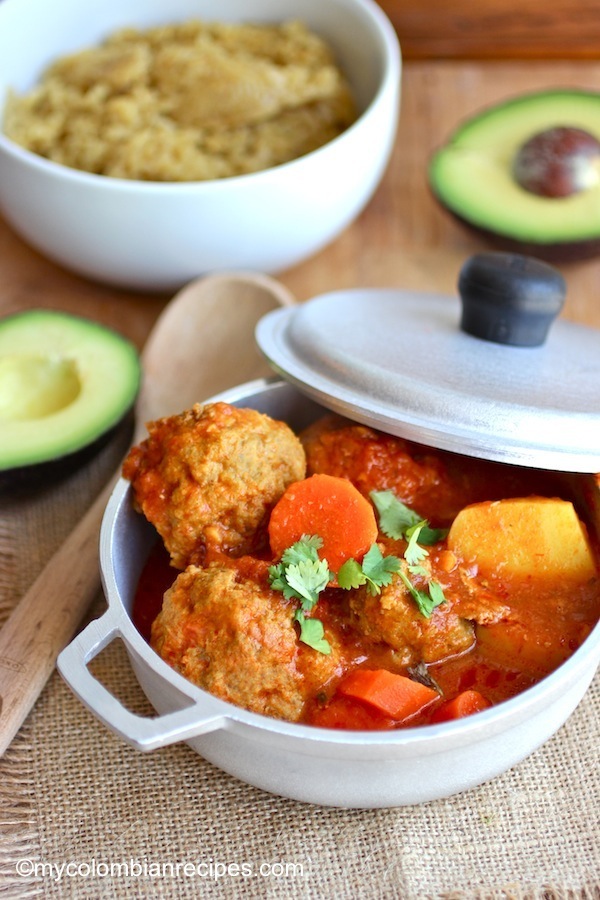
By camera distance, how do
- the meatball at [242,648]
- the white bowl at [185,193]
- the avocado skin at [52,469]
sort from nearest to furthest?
the meatball at [242,648] → the avocado skin at [52,469] → the white bowl at [185,193]

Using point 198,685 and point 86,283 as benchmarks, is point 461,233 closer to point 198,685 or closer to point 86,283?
point 86,283

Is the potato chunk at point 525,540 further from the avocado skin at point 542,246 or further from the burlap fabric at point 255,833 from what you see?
the avocado skin at point 542,246

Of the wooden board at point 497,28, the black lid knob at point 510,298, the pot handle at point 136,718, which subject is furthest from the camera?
the wooden board at point 497,28

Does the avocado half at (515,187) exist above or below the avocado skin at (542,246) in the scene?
above

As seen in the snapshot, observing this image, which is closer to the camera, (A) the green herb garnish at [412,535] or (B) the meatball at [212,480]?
(A) the green herb garnish at [412,535]

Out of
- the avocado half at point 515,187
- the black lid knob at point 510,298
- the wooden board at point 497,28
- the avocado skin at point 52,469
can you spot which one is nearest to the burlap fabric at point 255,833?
the avocado skin at point 52,469

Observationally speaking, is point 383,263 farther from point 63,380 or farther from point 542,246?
point 63,380

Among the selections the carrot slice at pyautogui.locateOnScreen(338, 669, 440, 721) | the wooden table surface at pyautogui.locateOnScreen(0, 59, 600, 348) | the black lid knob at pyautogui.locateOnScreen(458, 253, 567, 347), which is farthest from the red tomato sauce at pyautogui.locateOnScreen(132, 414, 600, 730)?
the wooden table surface at pyautogui.locateOnScreen(0, 59, 600, 348)
